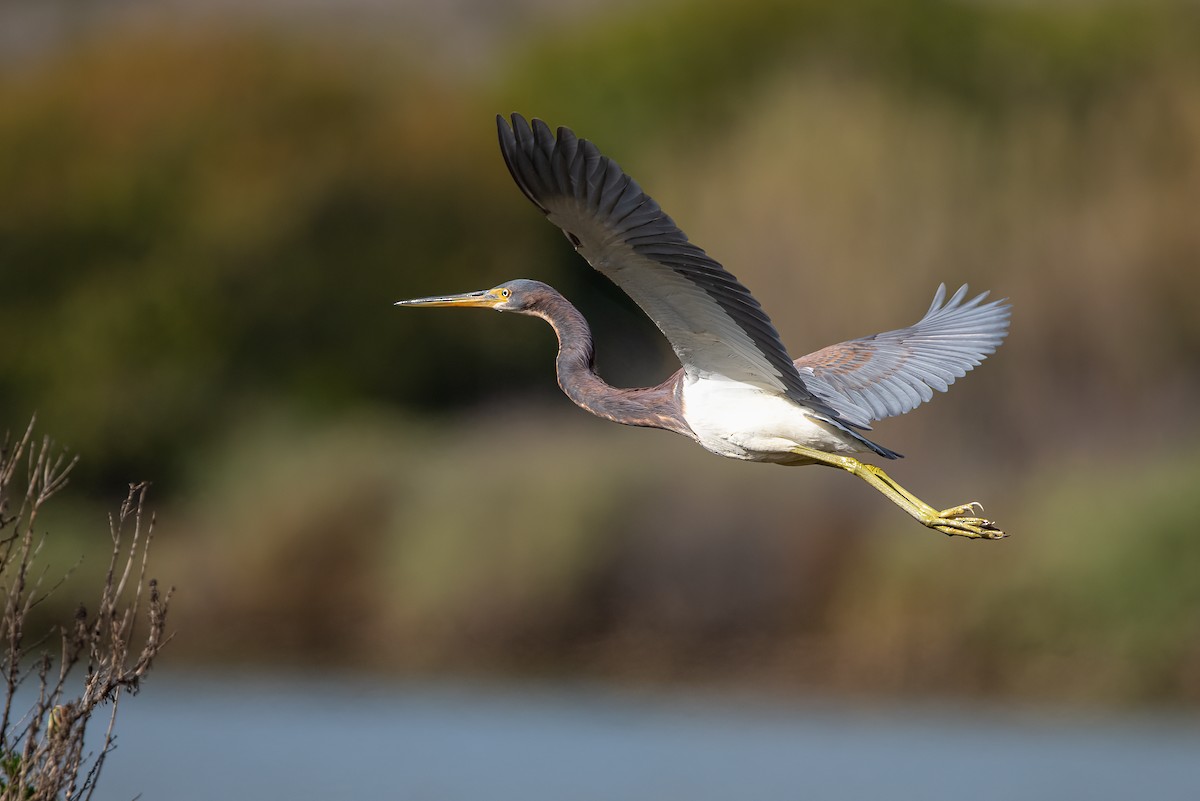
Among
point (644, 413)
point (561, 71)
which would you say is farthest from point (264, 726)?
point (561, 71)

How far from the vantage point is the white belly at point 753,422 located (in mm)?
6488

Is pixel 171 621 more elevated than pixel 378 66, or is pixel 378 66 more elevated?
pixel 378 66

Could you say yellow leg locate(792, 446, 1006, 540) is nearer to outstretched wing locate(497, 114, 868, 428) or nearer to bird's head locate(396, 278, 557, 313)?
outstretched wing locate(497, 114, 868, 428)

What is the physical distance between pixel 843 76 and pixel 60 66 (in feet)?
50.9

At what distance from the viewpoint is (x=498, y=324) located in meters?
25.1

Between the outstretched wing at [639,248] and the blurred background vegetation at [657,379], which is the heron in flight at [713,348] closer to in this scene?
the outstretched wing at [639,248]

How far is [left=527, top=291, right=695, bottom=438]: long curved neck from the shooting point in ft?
21.8

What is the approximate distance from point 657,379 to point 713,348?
11.4 metres

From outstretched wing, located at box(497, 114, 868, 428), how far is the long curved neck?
13.2 inches

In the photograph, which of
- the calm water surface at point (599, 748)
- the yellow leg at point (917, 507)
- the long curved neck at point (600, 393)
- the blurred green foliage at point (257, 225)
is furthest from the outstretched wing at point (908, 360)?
the blurred green foliage at point (257, 225)

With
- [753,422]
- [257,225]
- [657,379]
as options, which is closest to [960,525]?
[753,422]

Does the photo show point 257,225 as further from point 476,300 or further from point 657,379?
point 476,300

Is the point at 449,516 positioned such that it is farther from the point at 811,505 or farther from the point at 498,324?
the point at 498,324

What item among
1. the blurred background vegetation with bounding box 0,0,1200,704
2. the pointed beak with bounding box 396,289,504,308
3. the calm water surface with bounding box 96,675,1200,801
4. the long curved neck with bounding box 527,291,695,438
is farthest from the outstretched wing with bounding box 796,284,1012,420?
the blurred background vegetation with bounding box 0,0,1200,704
